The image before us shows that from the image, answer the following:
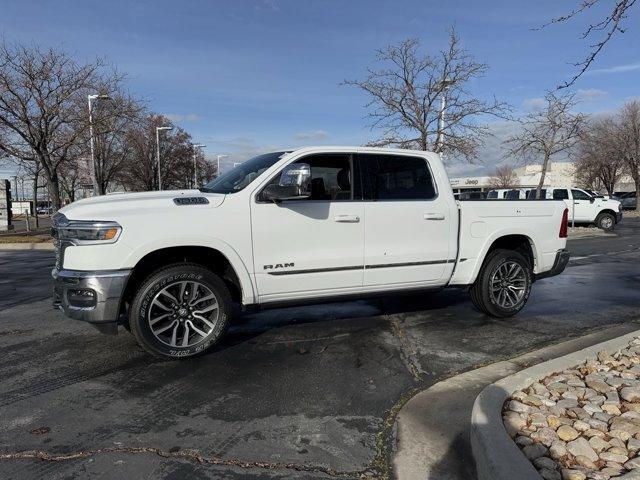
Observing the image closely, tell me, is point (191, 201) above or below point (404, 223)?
above

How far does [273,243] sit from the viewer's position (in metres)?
4.90

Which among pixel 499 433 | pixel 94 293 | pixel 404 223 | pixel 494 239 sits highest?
pixel 404 223

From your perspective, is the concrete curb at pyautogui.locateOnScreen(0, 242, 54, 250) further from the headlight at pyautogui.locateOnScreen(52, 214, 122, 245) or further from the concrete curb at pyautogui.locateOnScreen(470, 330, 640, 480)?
the concrete curb at pyautogui.locateOnScreen(470, 330, 640, 480)

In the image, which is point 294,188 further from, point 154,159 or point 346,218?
point 154,159

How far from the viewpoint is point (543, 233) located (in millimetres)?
6441

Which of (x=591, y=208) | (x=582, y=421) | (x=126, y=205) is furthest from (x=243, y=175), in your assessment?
(x=591, y=208)

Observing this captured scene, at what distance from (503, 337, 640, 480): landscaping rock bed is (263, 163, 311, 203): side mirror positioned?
244 cm

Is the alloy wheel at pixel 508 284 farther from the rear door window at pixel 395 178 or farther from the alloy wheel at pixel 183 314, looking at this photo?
the alloy wheel at pixel 183 314

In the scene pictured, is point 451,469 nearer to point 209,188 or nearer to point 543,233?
point 209,188

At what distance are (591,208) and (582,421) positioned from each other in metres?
22.7

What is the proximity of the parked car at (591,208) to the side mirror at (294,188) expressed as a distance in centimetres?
2016

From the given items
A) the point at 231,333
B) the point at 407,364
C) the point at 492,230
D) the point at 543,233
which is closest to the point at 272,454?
the point at 407,364

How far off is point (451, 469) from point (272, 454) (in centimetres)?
107

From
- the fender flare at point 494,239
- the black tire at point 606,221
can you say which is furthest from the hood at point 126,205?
the black tire at point 606,221
